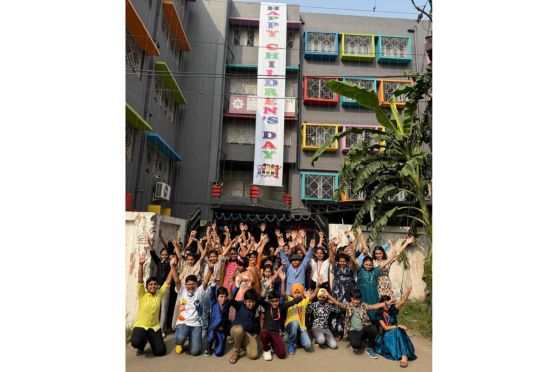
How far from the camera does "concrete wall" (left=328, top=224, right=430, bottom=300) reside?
6797mm

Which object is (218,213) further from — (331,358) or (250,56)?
(331,358)

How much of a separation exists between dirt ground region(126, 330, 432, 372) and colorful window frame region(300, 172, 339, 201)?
36.5ft

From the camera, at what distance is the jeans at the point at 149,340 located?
403cm

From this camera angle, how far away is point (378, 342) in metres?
4.16

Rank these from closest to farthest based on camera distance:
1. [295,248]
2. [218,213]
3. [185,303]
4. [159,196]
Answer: [185,303]
[295,248]
[159,196]
[218,213]

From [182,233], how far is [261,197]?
877 cm

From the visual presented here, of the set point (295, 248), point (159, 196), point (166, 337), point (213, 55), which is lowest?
point (166, 337)

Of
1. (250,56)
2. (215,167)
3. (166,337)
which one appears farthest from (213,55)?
(166,337)

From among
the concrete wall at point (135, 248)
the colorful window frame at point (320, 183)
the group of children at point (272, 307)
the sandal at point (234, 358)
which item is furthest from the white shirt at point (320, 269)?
the colorful window frame at point (320, 183)

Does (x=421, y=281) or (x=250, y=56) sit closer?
(x=421, y=281)

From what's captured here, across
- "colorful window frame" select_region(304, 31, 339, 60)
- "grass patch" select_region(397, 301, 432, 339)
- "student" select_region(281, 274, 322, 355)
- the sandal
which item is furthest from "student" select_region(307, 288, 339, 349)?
"colorful window frame" select_region(304, 31, 339, 60)

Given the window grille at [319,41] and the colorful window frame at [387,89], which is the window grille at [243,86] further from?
the colorful window frame at [387,89]

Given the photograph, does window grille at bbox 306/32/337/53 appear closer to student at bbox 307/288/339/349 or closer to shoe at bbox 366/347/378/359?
student at bbox 307/288/339/349

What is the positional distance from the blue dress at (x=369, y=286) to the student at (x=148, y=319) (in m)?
2.50
